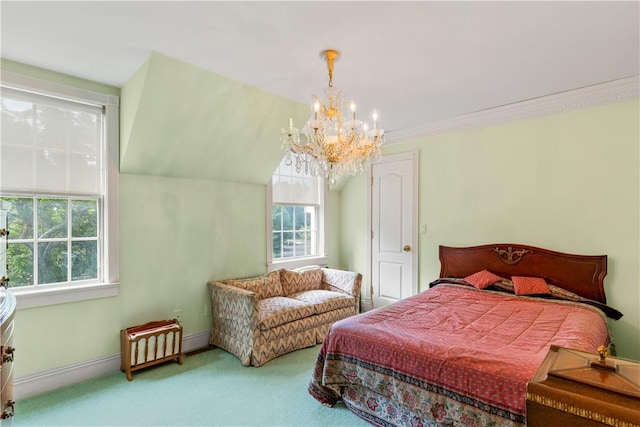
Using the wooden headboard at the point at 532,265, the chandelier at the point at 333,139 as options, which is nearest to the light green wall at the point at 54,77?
the chandelier at the point at 333,139

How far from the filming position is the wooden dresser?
132 centimetres

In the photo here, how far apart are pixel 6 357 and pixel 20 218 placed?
1.73 meters

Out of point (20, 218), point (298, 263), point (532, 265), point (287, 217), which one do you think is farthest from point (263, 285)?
point (532, 265)

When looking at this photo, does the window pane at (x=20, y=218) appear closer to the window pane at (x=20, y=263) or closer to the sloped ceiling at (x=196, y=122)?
the window pane at (x=20, y=263)

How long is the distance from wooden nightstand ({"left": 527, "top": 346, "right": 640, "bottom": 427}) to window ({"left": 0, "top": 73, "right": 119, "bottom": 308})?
3168 millimetres

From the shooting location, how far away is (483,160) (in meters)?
3.74

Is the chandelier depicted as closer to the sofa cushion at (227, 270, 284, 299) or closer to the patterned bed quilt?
the patterned bed quilt

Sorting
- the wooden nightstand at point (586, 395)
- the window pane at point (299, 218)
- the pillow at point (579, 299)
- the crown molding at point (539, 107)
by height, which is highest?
the crown molding at point (539, 107)

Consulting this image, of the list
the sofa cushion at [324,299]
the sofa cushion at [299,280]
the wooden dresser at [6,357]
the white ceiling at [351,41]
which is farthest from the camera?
the sofa cushion at [299,280]

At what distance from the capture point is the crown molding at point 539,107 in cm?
291

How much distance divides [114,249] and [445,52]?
10.4 feet

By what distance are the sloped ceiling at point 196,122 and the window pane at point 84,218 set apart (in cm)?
42

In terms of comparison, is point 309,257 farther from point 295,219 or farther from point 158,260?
point 158,260

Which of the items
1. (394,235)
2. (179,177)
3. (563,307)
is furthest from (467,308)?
(179,177)
